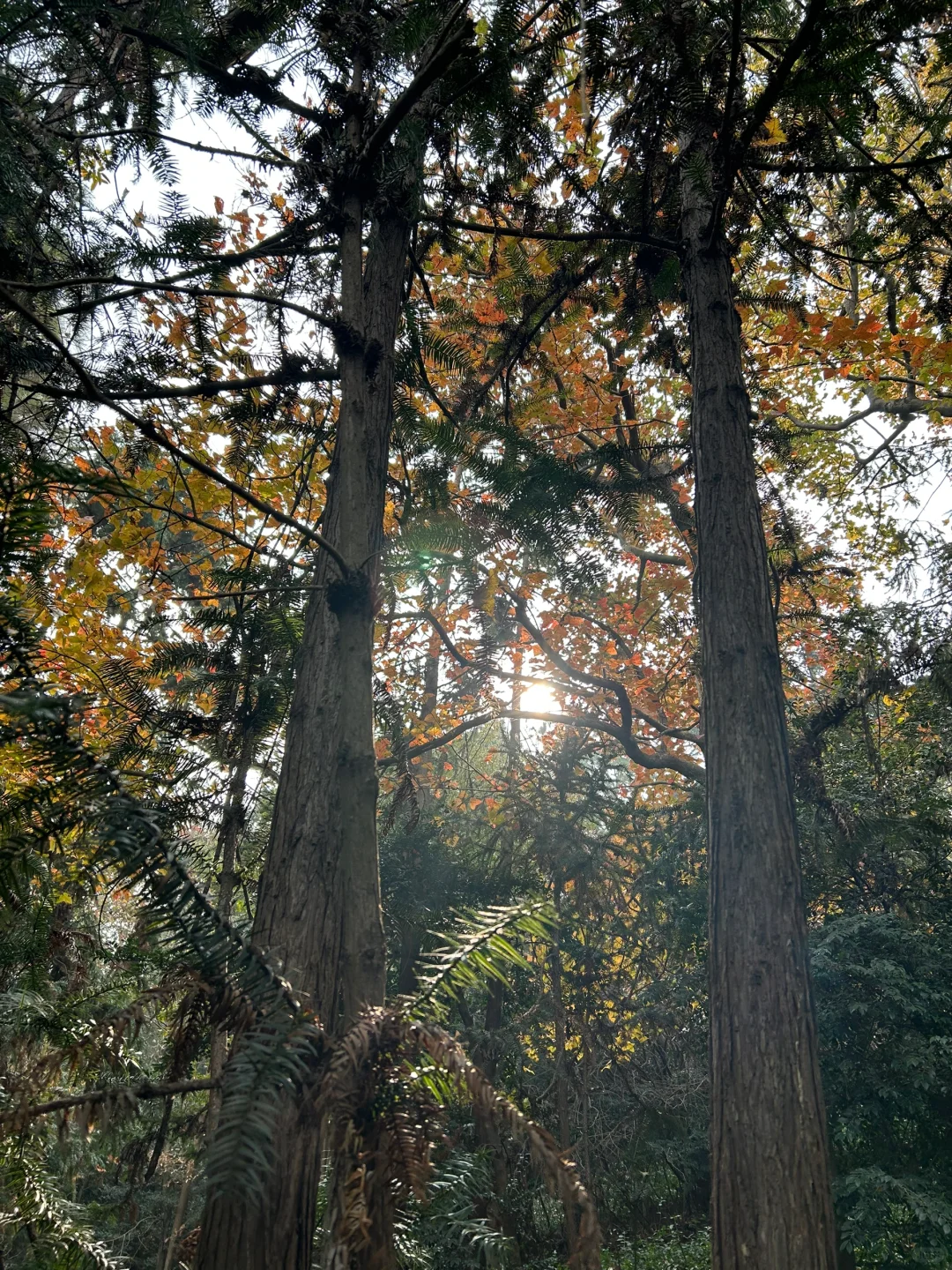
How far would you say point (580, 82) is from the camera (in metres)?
2.19

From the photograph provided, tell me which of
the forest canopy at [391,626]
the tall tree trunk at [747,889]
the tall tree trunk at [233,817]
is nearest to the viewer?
the forest canopy at [391,626]

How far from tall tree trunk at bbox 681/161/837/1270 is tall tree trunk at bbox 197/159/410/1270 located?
1.68 metres

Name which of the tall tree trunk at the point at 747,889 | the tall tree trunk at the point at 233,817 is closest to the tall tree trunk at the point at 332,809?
the tall tree trunk at the point at 233,817

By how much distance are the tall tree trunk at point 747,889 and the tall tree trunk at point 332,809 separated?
1.68 m

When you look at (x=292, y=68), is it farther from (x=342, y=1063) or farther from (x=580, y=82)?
(x=342, y=1063)

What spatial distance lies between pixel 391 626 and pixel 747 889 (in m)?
2.25

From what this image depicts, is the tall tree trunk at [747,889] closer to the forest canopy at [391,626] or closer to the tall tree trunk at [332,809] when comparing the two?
the forest canopy at [391,626]

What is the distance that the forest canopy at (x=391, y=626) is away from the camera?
45.7 inches

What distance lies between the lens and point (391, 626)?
413 cm

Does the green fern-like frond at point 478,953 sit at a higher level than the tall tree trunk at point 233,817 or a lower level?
lower

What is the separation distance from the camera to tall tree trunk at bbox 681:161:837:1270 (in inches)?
96.3

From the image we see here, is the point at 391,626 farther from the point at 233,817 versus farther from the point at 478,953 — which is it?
the point at 478,953

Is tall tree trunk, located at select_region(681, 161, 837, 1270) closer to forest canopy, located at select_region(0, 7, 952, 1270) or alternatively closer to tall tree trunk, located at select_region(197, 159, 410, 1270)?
forest canopy, located at select_region(0, 7, 952, 1270)

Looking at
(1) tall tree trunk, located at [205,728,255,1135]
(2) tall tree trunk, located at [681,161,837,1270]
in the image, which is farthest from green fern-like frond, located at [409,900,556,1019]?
(2) tall tree trunk, located at [681,161,837,1270]
